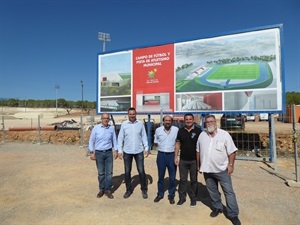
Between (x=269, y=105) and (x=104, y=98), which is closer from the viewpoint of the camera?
(x=269, y=105)

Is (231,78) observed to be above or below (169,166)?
above

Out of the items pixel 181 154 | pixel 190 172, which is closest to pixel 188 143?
pixel 181 154

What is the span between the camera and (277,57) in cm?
948

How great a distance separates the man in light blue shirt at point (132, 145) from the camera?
585 centimetres

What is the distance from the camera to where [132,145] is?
5.84m

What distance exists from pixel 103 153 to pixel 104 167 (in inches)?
13.2

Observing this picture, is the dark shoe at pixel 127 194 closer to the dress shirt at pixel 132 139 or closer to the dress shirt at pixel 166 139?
the dress shirt at pixel 132 139

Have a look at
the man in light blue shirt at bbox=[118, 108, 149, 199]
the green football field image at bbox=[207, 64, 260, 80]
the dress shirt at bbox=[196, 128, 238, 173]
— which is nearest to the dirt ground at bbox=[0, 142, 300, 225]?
the man in light blue shirt at bbox=[118, 108, 149, 199]

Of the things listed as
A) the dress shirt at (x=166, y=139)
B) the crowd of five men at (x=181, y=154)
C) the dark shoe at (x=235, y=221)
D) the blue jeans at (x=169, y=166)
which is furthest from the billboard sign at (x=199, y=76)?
the dark shoe at (x=235, y=221)

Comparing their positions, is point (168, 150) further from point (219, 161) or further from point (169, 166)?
point (219, 161)

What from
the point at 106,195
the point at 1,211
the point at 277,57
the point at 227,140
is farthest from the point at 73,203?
the point at 277,57

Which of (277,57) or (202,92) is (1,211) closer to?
(202,92)

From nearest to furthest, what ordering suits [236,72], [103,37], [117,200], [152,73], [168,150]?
[168,150] < [117,200] < [236,72] < [152,73] < [103,37]

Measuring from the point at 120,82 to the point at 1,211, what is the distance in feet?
29.2
